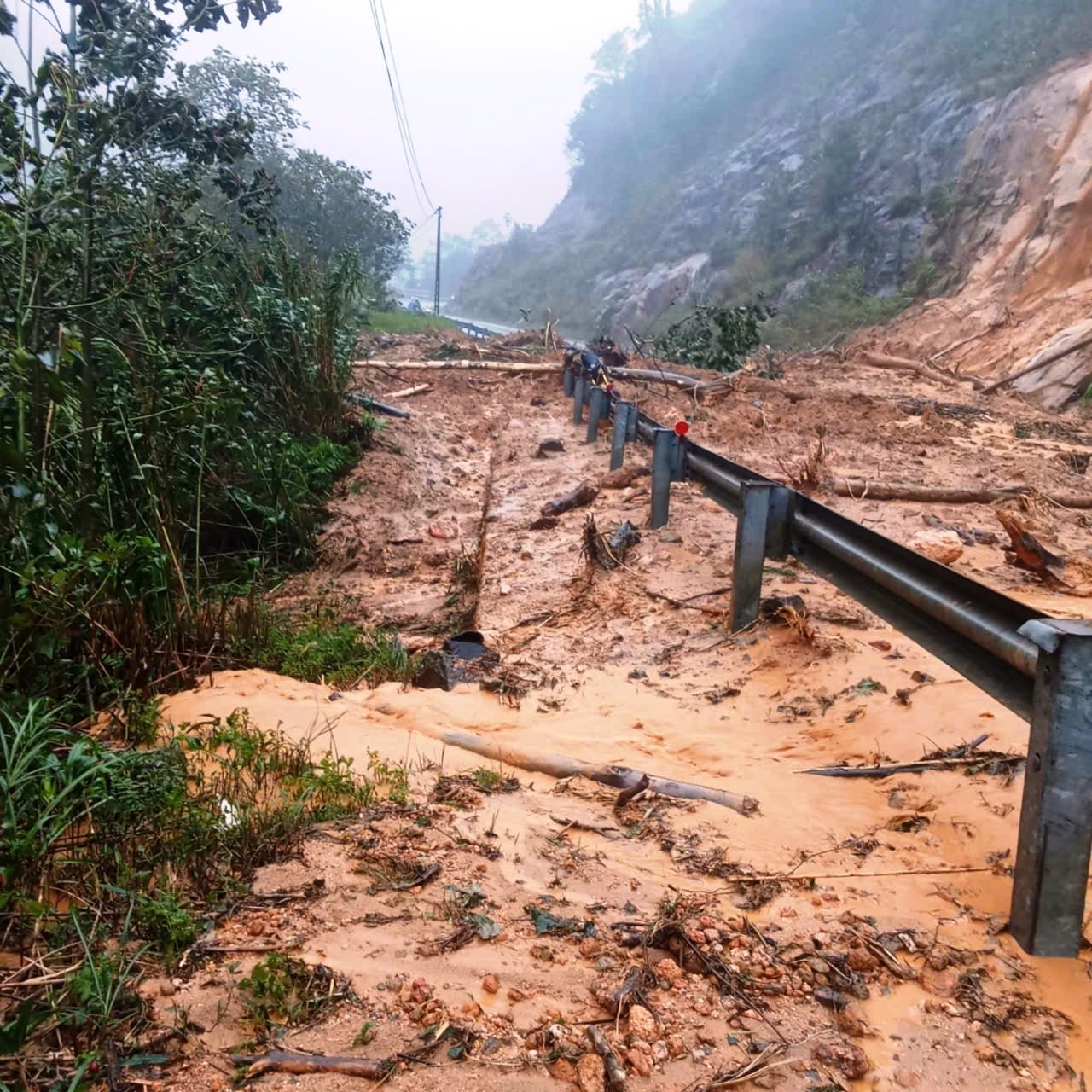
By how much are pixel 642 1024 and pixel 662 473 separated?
479 cm

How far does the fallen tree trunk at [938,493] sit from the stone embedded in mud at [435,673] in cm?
397

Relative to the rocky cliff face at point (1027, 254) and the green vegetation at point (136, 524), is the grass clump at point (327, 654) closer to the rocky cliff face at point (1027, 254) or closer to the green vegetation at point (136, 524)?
the green vegetation at point (136, 524)

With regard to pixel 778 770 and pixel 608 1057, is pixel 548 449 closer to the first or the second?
pixel 778 770

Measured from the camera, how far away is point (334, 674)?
15.2 ft

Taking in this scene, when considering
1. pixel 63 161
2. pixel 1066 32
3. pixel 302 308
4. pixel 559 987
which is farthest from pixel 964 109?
pixel 559 987

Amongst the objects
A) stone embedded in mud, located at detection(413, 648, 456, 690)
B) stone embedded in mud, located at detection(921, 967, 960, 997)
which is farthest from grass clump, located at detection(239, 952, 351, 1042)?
stone embedded in mud, located at detection(413, 648, 456, 690)

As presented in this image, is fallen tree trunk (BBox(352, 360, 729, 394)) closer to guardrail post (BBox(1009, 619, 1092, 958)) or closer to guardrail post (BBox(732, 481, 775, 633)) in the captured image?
guardrail post (BBox(732, 481, 775, 633))

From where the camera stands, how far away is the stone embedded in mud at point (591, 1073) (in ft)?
5.74

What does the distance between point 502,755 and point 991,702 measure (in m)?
1.98

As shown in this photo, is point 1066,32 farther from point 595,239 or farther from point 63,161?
point 595,239

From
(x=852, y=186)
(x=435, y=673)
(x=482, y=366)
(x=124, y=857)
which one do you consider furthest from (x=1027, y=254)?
(x=124, y=857)

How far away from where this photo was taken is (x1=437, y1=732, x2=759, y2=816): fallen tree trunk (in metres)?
3.06

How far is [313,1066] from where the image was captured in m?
1.76

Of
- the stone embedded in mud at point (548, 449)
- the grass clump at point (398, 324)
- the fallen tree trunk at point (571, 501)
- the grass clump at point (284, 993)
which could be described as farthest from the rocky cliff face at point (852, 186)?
the grass clump at point (284, 993)
